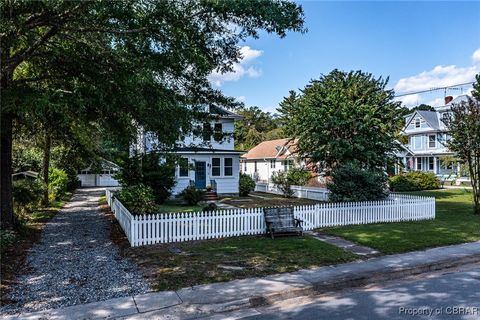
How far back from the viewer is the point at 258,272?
7.04 meters

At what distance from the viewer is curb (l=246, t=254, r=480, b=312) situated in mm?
5802

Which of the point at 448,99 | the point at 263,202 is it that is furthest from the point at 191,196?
the point at 448,99

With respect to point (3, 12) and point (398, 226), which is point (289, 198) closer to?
point (398, 226)

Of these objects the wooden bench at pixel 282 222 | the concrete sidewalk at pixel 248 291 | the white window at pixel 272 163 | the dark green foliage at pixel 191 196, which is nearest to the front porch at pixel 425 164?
the white window at pixel 272 163

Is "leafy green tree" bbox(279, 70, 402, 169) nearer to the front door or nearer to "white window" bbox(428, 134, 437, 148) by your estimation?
the front door

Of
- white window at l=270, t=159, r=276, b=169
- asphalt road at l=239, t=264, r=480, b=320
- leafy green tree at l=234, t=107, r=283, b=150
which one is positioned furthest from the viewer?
leafy green tree at l=234, t=107, r=283, b=150

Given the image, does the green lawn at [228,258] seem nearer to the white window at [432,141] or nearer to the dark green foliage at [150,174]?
the dark green foliage at [150,174]

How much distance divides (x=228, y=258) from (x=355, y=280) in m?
2.90

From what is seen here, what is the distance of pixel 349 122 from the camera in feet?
61.5

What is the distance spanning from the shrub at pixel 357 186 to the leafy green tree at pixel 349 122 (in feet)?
13.7

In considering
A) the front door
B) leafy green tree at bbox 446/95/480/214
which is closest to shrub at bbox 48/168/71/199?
the front door

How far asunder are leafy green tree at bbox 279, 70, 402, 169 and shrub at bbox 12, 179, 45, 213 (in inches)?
557

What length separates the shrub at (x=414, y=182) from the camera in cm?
2952

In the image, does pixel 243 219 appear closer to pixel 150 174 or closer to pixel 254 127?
pixel 150 174
